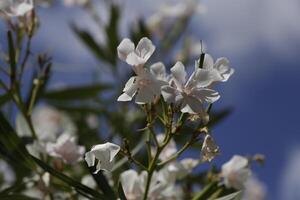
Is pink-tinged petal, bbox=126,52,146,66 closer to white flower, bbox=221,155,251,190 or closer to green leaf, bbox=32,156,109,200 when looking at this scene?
green leaf, bbox=32,156,109,200

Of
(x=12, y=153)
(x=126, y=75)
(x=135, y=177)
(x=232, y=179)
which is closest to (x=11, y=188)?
(x=12, y=153)

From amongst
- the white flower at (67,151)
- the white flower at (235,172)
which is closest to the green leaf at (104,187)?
the white flower at (67,151)

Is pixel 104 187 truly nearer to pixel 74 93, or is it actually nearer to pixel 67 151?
pixel 67 151

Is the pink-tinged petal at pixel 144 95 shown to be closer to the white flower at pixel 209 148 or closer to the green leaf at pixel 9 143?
the white flower at pixel 209 148

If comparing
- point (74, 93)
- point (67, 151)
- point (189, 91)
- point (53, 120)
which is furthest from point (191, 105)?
point (53, 120)

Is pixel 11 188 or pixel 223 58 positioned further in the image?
pixel 11 188

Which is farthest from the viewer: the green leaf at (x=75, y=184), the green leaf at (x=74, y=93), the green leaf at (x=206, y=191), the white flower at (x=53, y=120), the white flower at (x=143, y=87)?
the white flower at (x=53, y=120)

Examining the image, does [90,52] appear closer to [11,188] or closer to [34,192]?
[34,192]
